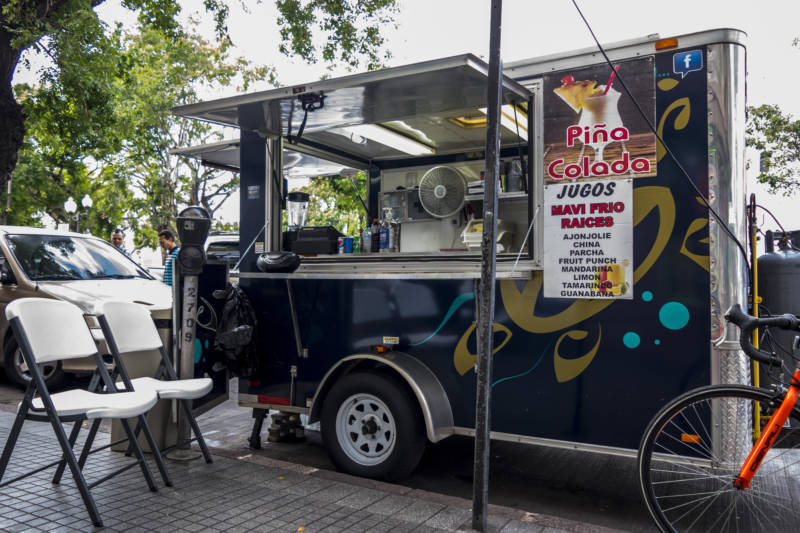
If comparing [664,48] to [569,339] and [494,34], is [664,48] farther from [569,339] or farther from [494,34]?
[569,339]

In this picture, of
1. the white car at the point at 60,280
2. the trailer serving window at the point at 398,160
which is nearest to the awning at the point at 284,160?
the trailer serving window at the point at 398,160

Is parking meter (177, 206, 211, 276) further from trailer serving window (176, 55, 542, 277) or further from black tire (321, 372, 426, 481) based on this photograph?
black tire (321, 372, 426, 481)

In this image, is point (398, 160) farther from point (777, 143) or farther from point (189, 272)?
point (777, 143)

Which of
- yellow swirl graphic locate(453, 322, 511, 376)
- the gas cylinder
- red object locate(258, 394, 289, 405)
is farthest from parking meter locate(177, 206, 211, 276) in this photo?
the gas cylinder

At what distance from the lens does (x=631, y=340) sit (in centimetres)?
386

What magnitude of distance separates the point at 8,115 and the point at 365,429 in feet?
26.5

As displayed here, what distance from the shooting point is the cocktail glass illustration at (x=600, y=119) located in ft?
13.0

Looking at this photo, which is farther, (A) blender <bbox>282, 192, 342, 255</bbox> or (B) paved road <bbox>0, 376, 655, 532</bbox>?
(A) blender <bbox>282, 192, 342, 255</bbox>

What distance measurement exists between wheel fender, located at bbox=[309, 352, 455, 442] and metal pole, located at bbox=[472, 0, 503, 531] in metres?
0.78

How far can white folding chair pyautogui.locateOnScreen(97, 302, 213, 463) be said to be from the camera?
4.22m

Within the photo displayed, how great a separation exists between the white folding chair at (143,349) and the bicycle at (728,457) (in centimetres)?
283

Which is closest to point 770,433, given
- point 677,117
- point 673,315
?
point 673,315

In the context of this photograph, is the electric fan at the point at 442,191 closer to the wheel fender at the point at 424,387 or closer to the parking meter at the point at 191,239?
the wheel fender at the point at 424,387

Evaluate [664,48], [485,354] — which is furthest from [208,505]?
[664,48]
